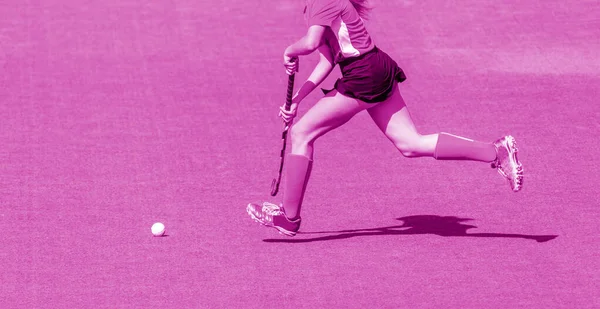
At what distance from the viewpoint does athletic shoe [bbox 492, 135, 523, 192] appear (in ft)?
29.3

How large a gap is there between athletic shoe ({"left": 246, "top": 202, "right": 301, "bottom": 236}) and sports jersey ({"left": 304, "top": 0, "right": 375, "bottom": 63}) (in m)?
1.15

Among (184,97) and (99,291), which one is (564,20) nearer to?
(184,97)

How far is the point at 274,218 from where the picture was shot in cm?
923

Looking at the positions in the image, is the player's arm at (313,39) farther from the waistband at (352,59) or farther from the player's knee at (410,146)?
the player's knee at (410,146)

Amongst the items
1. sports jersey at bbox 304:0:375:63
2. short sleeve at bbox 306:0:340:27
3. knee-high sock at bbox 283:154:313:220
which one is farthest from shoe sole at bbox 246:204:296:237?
short sleeve at bbox 306:0:340:27

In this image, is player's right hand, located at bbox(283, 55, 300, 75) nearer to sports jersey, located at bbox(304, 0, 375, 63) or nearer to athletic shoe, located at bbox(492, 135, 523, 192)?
sports jersey, located at bbox(304, 0, 375, 63)

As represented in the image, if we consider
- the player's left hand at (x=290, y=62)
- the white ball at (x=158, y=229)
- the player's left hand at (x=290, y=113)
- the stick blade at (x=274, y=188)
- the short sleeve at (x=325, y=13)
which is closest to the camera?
the short sleeve at (x=325, y=13)

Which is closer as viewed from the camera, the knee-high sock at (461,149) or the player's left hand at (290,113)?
the knee-high sock at (461,149)

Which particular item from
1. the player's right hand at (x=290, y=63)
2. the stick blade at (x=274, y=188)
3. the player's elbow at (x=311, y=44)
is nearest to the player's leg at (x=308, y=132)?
the player's right hand at (x=290, y=63)

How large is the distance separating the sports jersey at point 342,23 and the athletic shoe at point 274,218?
115 centimetres

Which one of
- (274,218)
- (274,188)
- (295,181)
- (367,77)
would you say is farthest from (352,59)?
(274,188)

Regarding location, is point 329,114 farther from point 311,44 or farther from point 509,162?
point 509,162

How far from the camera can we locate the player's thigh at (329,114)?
8945mm

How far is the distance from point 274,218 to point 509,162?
166cm
